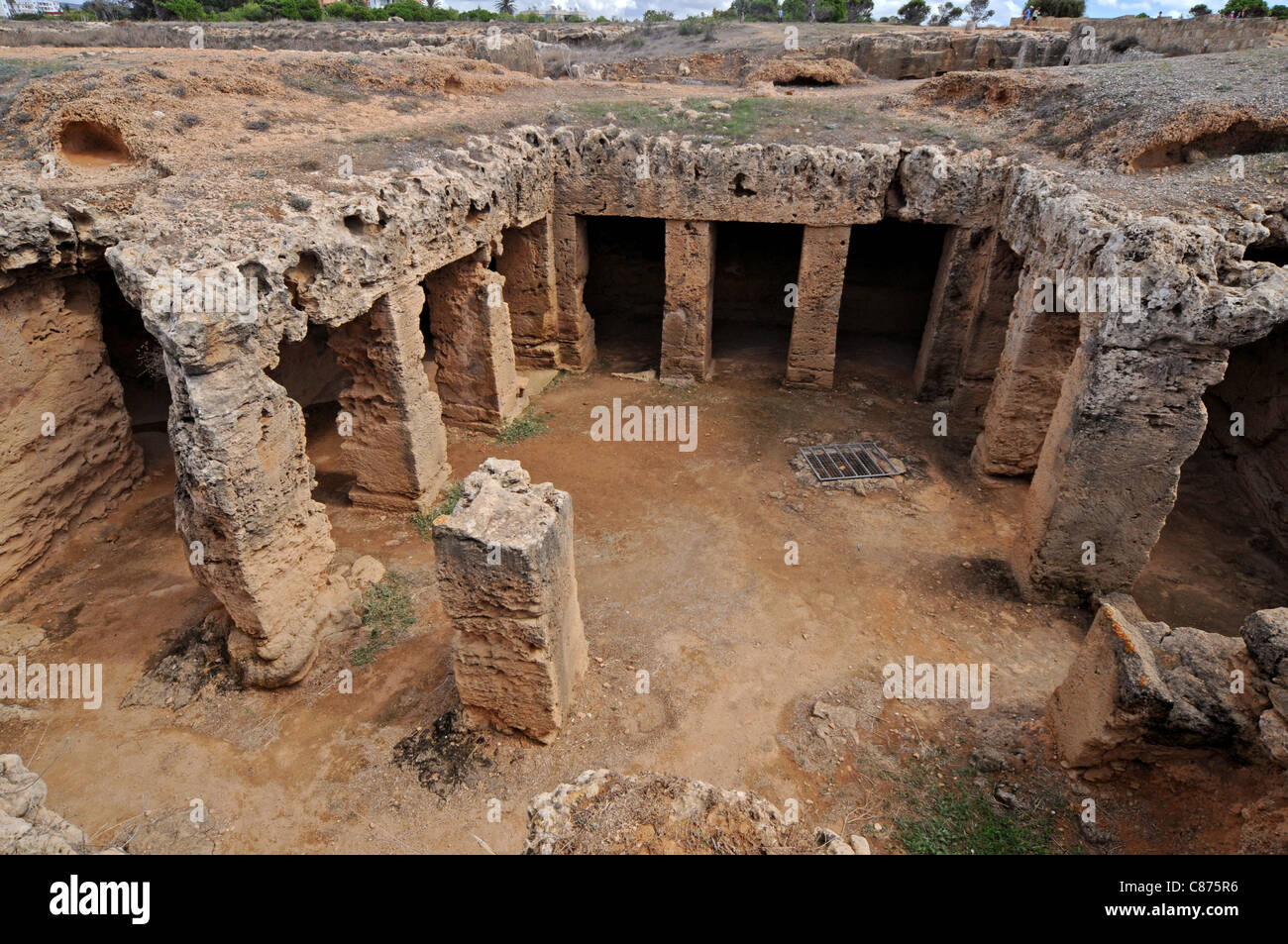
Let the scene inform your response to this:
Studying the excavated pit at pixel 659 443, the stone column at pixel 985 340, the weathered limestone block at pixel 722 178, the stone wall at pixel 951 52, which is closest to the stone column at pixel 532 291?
the excavated pit at pixel 659 443

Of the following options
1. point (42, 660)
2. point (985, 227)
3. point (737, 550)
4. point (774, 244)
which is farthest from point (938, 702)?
point (774, 244)

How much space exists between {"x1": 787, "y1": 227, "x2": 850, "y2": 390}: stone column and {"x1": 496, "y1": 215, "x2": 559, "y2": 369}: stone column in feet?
13.4

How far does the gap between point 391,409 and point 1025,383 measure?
7626mm

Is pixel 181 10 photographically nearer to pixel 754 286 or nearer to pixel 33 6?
pixel 33 6

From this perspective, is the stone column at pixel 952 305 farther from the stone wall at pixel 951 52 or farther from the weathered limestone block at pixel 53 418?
the weathered limestone block at pixel 53 418

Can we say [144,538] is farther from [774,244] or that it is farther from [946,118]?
[946,118]

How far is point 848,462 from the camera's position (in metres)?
10.2

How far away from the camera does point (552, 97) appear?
13297 millimetres

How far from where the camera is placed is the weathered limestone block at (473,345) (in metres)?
9.62

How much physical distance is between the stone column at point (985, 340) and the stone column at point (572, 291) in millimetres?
Answer: 6253

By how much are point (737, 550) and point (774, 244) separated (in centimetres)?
830

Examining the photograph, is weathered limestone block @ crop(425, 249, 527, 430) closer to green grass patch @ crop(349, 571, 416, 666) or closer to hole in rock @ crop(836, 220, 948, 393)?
green grass patch @ crop(349, 571, 416, 666)

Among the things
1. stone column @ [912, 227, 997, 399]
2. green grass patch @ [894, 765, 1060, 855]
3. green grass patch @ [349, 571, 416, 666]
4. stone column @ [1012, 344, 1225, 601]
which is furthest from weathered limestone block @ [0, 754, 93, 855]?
stone column @ [912, 227, 997, 399]

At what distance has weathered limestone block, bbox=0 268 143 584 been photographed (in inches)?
283
